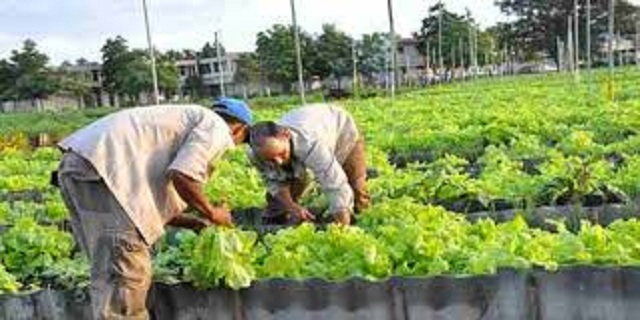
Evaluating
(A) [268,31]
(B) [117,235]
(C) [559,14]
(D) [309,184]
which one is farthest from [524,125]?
(C) [559,14]

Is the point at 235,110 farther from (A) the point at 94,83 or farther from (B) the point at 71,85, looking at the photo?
(A) the point at 94,83

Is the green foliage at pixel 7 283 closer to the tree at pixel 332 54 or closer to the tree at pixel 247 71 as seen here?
the tree at pixel 332 54

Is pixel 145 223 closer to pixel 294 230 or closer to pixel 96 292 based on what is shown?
pixel 96 292

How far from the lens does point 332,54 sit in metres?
61.4

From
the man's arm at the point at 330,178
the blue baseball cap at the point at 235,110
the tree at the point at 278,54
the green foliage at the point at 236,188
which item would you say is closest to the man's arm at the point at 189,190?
the blue baseball cap at the point at 235,110

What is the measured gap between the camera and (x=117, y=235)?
4.45 m

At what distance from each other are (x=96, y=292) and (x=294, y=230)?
3.54ft

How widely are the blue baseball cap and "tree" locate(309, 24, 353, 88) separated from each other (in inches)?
2209

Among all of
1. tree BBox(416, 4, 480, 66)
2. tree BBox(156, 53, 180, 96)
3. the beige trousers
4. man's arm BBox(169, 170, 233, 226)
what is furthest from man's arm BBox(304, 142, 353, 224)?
tree BBox(416, 4, 480, 66)

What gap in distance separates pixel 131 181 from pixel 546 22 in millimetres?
78441

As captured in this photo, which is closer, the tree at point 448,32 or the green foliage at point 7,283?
the green foliage at point 7,283

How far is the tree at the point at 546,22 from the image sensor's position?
7669cm

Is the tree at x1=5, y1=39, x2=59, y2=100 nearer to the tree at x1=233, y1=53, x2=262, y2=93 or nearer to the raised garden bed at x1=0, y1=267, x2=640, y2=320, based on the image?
the tree at x1=233, y1=53, x2=262, y2=93

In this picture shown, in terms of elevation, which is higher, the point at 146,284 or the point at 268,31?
the point at 268,31
